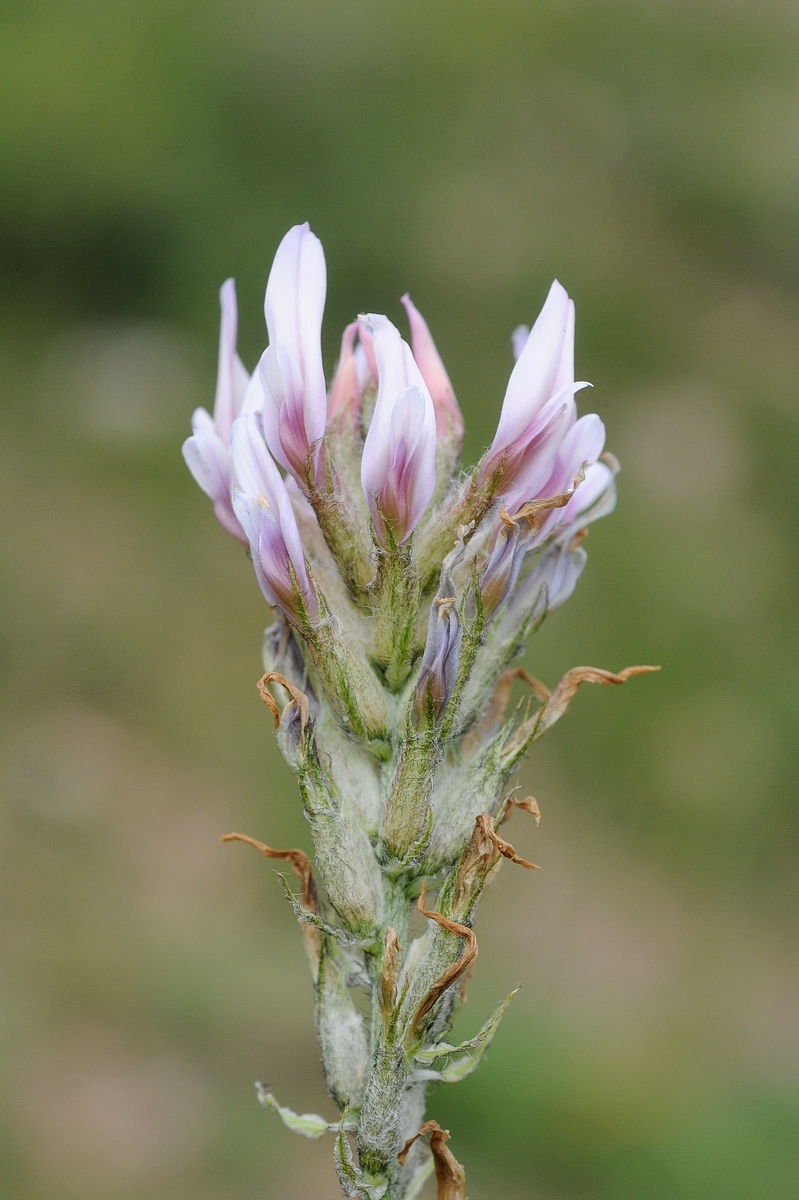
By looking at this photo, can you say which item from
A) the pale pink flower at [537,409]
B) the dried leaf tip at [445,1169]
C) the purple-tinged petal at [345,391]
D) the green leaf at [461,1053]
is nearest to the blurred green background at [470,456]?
the dried leaf tip at [445,1169]

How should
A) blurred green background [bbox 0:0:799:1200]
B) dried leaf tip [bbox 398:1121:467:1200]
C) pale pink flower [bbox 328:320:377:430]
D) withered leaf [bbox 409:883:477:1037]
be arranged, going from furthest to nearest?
1. blurred green background [bbox 0:0:799:1200]
2. pale pink flower [bbox 328:320:377:430]
3. dried leaf tip [bbox 398:1121:467:1200]
4. withered leaf [bbox 409:883:477:1037]

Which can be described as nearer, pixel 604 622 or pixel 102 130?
pixel 604 622

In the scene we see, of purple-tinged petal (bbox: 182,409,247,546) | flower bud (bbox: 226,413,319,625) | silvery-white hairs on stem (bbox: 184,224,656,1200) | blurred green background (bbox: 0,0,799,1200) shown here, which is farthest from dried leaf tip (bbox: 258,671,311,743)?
blurred green background (bbox: 0,0,799,1200)

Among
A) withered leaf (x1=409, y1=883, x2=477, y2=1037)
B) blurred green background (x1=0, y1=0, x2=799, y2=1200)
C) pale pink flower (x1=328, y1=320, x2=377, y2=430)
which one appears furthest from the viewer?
blurred green background (x1=0, y1=0, x2=799, y2=1200)

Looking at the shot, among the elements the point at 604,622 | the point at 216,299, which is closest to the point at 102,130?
the point at 216,299

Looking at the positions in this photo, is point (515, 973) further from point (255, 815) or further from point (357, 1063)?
point (357, 1063)

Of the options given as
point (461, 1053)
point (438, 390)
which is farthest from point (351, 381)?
point (461, 1053)

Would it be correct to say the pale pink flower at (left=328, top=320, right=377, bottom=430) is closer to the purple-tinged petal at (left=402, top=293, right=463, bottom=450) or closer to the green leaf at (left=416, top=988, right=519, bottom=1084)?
the purple-tinged petal at (left=402, top=293, right=463, bottom=450)
